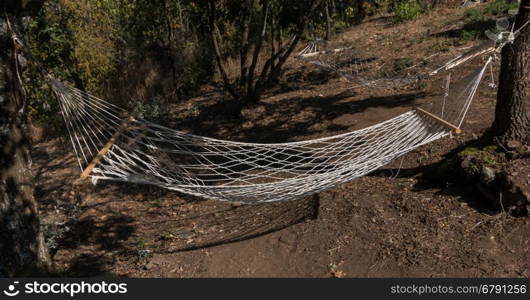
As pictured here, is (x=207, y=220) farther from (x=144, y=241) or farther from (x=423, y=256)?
(x=423, y=256)

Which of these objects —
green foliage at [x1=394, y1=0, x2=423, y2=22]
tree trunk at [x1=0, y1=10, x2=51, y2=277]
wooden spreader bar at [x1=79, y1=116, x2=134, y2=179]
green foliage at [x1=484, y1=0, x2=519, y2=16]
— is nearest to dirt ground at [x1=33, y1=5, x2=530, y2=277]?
tree trunk at [x1=0, y1=10, x2=51, y2=277]

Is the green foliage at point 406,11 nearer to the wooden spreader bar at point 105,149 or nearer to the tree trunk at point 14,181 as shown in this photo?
the wooden spreader bar at point 105,149

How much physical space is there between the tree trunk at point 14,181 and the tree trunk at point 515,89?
2505 mm

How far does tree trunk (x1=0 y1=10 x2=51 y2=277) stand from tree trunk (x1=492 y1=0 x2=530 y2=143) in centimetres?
250

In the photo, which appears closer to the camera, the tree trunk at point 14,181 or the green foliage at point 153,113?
the tree trunk at point 14,181

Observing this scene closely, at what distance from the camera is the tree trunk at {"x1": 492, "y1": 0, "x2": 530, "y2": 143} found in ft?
8.14

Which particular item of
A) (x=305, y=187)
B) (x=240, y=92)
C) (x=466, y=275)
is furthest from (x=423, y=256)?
(x=240, y=92)

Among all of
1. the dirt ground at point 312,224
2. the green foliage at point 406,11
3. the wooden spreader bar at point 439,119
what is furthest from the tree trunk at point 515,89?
the green foliage at point 406,11

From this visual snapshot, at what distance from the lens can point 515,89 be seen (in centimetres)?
256

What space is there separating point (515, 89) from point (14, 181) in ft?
8.60

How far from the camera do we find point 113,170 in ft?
8.52

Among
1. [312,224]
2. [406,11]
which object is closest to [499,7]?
[406,11]

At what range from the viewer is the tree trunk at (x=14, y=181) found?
2238mm

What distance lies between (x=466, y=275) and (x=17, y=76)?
7.77ft
